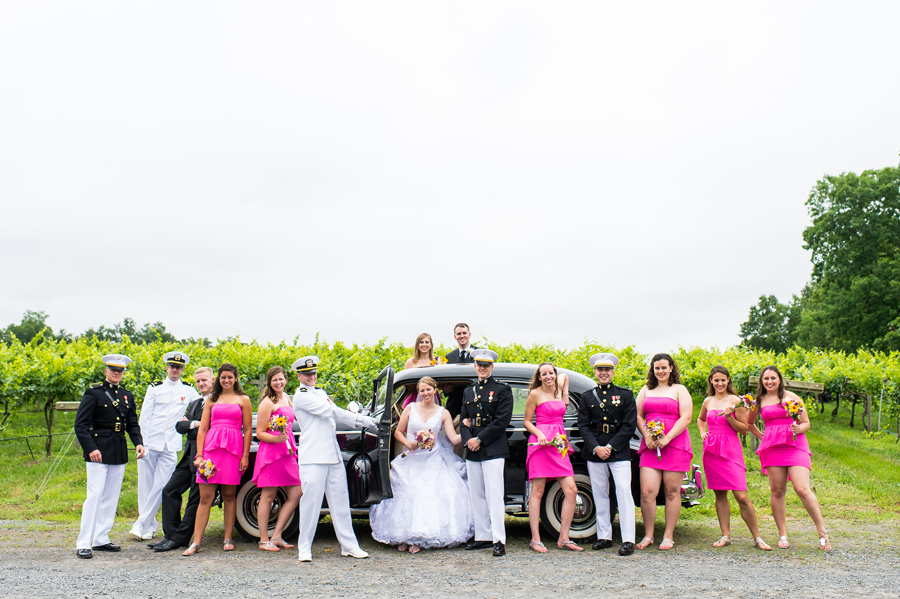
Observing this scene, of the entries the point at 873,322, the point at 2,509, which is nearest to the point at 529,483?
the point at 2,509

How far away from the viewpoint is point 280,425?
709cm

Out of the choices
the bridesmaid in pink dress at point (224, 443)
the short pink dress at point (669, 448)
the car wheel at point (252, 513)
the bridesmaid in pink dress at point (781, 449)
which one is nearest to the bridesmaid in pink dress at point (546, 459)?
the short pink dress at point (669, 448)

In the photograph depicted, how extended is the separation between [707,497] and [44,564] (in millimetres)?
8835

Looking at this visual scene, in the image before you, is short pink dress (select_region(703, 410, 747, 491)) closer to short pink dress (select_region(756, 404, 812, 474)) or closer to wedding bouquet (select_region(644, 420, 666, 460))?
short pink dress (select_region(756, 404, 812, 474))

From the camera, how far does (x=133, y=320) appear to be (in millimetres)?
100438

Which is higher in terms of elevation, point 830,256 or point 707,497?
point 830,256

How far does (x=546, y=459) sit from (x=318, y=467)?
7.61 ft

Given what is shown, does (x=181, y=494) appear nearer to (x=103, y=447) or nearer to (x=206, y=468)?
(x=206, y=468)

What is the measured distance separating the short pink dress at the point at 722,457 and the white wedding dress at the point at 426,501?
2560 mm

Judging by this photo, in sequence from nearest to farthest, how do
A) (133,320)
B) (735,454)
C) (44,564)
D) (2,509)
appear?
(44,564)
(735,454)
(2,509)
(133,320)

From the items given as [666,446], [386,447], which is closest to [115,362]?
[386,447]

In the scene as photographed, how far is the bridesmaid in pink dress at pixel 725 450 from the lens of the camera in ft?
23.2

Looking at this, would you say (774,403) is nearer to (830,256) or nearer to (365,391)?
(365,391)

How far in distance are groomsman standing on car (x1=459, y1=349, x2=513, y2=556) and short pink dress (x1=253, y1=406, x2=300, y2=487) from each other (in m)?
1.82
